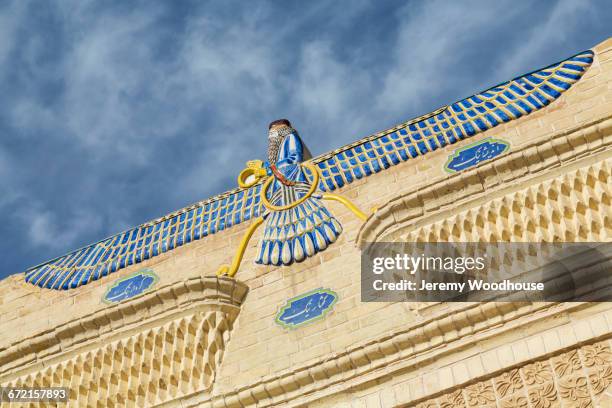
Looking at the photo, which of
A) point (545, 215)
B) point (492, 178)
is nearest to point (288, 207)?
point (492, 178)

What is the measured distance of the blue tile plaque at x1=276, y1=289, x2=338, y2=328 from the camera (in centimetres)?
965

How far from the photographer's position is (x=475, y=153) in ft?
33.2

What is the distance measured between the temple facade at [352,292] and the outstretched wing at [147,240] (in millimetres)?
22

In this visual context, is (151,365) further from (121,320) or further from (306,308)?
(306,308)

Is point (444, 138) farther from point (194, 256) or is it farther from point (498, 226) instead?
point (194, 256)

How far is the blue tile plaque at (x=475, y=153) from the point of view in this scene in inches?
394

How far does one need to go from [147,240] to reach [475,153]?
3.47 metres

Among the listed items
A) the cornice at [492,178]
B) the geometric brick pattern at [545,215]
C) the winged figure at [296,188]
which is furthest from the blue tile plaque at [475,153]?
the geometric brick pattern at [545,215]

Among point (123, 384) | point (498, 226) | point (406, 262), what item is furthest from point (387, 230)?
point (123, 384)

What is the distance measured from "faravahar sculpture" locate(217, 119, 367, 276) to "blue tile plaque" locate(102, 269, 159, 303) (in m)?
0.81

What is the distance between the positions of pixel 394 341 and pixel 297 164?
291cm

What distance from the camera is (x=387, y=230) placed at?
9750 millimetres

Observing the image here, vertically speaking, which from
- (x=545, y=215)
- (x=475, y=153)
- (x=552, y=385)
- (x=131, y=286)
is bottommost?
(x=552, y=385)

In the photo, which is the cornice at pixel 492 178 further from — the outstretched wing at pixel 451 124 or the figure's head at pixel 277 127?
the figure's head at pixel 277 127
